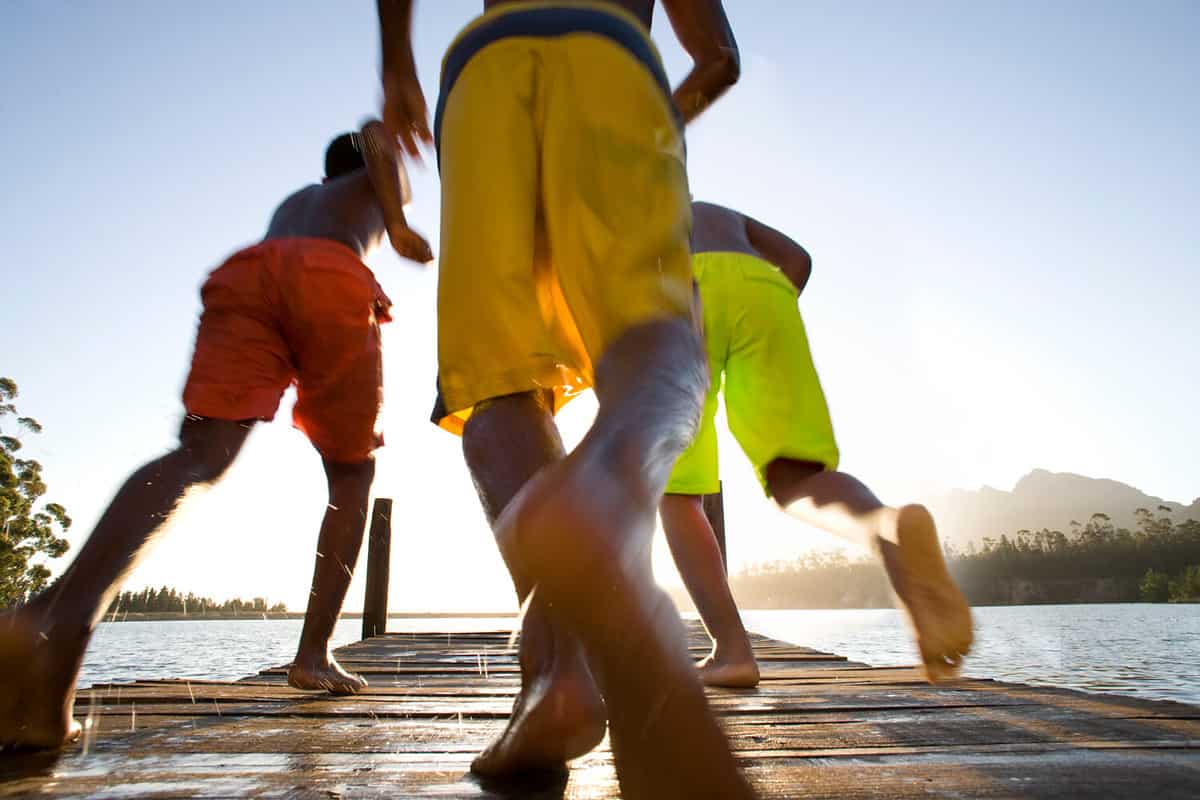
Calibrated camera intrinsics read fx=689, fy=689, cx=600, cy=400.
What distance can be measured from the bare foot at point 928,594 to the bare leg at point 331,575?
57.4 inches

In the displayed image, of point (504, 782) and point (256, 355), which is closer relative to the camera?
point (504, 782)

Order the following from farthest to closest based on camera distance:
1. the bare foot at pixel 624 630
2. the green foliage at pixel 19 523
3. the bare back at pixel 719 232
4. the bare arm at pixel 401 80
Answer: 1. the green foliage at pixel 19 523
2. the bare back at pixel 719 232
3. the bare arm at pixel 401 80
4. the bare foot at pixel 624 630

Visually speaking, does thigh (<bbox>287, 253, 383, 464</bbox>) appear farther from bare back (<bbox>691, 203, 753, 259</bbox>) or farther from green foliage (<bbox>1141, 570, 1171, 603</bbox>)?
green foliage (<bbox>1141, 570, 1171, 603</bbox>)

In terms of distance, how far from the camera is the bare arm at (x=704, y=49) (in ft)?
4.62

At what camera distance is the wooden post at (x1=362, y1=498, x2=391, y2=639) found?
6.87 meters

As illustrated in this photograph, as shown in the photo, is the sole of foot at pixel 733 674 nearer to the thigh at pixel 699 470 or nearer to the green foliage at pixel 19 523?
the thigh at pixel 699 470

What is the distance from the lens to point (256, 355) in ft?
5.58

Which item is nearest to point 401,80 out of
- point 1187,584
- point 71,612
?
point 71,612

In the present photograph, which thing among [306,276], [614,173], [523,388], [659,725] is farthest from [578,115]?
[306,276]

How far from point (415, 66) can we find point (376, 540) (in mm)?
6395

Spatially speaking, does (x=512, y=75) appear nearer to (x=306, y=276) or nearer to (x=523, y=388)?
(x=523, y=388)

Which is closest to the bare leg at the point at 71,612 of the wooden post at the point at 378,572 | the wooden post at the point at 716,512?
the wooden post at the point at 716,512

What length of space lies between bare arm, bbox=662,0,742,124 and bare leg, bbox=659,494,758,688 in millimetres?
1173

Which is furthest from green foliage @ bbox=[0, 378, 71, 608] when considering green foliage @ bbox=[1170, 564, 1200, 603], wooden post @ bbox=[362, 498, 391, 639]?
green foliage @ bbox=[1170, 564, 1200, 603]
